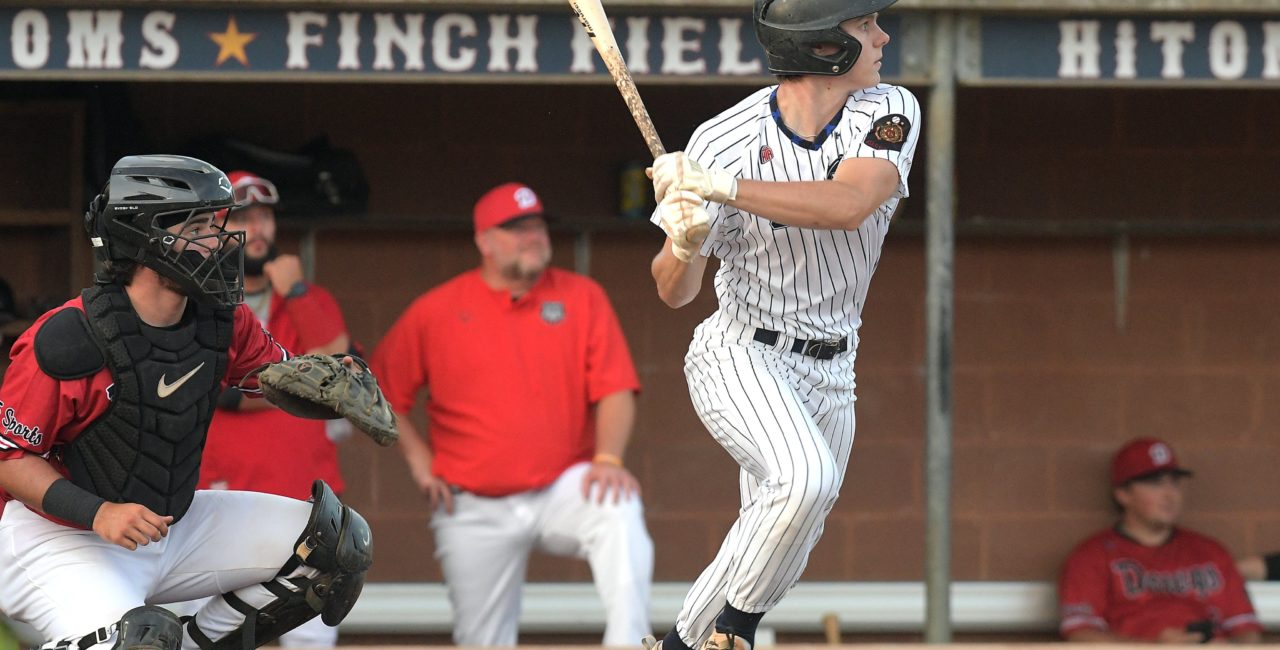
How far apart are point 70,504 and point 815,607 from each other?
3222 mm

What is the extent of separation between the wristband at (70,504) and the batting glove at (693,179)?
121 centimetres

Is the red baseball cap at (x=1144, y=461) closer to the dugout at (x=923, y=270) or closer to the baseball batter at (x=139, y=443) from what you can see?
the dugout at (x=923, y=270)

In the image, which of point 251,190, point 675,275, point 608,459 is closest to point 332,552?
point 675,275

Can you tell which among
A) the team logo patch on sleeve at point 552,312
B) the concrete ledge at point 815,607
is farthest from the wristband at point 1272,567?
the team logo patch on sleeve at point 552,312

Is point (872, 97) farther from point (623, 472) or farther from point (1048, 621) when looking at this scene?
point (1048, 621)

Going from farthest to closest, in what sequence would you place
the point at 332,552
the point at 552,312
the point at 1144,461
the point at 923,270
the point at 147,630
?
1. the point at 923,270
2. the point at 1144,461
3. the point at 552,312
4. the point at 332,552
5. the point at 147,630

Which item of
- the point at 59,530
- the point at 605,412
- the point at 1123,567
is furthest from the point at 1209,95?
the point at 59,530

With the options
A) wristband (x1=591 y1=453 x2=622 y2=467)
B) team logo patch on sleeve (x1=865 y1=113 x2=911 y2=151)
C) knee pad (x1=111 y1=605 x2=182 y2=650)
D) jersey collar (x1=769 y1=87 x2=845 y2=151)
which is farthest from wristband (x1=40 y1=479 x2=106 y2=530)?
wristband (x1=591 y1=453 x2=622 y2=467)

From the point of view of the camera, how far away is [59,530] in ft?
12.1

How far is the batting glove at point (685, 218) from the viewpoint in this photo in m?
3.40

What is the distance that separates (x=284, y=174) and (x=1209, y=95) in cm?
307

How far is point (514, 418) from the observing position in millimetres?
5602

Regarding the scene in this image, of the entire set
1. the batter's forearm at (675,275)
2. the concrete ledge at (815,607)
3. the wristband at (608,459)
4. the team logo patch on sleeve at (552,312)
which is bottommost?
the concrete ledge at (815,607)

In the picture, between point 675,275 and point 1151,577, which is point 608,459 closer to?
point 1151,577
